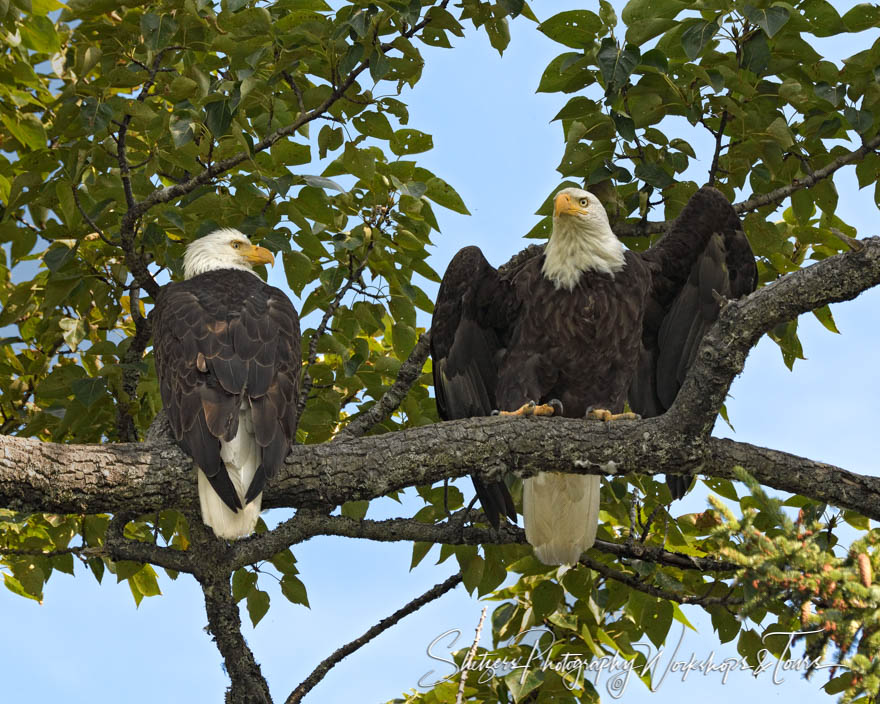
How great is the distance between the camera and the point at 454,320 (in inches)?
234

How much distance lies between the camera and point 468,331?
19.8ft

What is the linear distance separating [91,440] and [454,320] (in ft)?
7.81

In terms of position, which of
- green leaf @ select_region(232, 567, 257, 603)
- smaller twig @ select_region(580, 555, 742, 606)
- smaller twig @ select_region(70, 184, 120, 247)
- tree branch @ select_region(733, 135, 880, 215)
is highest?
smaller twig @ select_region(70, 184, 120, 247)

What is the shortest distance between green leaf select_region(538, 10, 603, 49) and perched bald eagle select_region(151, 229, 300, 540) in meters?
1.96

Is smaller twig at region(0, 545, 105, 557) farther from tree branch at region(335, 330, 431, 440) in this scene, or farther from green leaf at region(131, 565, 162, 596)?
tree branch at region(335, 330, 431, 440)

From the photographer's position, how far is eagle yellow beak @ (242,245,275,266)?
6457 mm

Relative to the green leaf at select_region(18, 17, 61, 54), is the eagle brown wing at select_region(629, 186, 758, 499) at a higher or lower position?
lower

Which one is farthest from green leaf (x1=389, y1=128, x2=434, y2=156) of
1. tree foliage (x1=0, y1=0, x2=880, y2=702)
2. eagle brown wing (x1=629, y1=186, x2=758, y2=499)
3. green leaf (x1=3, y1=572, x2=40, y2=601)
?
green leaf (x1=3, y1=572, x2=40, y2=601)

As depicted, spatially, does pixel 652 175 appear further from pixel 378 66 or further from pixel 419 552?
pixel 419 552

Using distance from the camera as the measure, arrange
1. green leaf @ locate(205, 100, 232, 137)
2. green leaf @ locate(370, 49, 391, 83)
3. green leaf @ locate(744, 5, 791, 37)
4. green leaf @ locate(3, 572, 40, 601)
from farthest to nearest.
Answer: green leaf @ locate(3, 572, 40, 601), green leaf @ locate(205, 100, 232, 137), green leaf @ locate(370, 49, 391, 83), green leaf @ locate(744, 5, 791, 37)

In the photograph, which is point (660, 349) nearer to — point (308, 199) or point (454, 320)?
point (454, 320)

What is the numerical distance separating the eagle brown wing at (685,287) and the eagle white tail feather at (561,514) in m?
0.51

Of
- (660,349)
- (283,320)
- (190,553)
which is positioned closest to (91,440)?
(190,553)

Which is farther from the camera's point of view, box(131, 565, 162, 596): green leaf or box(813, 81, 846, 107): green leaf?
box(131, 565, 162, 596): green leaf
